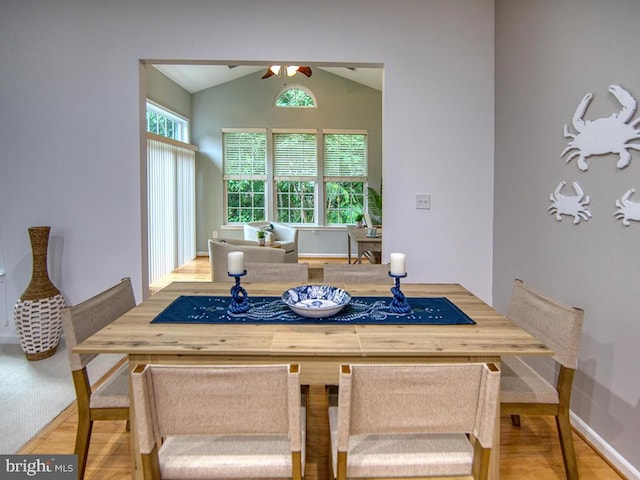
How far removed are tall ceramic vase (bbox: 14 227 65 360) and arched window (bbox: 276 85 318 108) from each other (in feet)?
17.2

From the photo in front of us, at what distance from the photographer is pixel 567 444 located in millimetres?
1543

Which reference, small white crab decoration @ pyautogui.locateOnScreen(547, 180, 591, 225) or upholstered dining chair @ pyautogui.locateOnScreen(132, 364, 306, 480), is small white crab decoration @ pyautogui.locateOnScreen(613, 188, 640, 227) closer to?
small white crab decoration @ pyautogui.locateOnScreen(547, 180, 591, 225)

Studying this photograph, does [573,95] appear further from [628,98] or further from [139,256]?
[139,256]

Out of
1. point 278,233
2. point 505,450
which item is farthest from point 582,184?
point 278,233

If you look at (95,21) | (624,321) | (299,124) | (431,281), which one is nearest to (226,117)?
(299,124)

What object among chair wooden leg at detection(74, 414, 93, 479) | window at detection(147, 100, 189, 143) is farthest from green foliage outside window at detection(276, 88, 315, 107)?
chair wooden leg at detection(74, 414, 93, 479)

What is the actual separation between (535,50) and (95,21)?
295 centimetres

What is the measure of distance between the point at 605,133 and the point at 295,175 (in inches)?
231

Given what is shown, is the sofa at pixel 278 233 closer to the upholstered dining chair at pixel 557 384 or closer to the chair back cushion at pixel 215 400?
the upholstered dining chair at pixel 557 384

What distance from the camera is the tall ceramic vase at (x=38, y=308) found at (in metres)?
2.73

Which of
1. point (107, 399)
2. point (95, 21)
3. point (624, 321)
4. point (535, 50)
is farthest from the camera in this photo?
point (95, 21)

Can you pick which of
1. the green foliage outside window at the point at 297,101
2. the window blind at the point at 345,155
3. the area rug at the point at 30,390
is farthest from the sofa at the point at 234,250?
the green foliage outside window at the point at 297,101

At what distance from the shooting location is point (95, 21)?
2812 mm

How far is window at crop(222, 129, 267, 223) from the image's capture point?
7.27 meters
